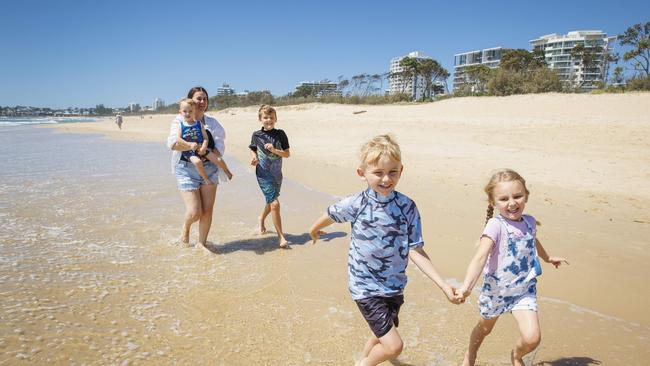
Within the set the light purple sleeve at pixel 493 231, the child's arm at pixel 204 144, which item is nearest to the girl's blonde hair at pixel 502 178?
the light purple sleeve at pixel 493 231

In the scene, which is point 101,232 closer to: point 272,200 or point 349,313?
point 272,200

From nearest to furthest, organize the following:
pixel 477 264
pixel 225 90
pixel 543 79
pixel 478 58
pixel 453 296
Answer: pixel 453 296, pixel 477 264, pixel 543 79, pixel 478 58, pixel 225 90

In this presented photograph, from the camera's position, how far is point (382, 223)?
8.05 feet

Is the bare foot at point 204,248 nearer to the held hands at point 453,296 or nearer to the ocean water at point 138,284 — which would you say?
the ocean water at point 138,284

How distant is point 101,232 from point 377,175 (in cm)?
486

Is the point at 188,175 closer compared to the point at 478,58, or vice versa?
the point at 188,175

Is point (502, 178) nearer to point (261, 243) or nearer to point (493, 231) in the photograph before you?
point (493, 231)

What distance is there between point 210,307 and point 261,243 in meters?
1.92

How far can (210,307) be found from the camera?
11.9 ft

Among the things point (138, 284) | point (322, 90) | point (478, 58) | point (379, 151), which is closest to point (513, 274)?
point (379, 151)

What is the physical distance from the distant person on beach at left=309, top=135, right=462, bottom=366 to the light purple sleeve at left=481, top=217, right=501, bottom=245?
45 centimetres

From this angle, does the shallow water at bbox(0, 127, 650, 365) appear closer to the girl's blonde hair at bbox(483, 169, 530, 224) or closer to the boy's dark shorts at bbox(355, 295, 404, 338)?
the boy's dark shorts at bbox(355, 295, 404, 338)

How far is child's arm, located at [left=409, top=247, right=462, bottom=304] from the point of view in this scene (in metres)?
2.26

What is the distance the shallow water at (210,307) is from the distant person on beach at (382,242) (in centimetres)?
70
